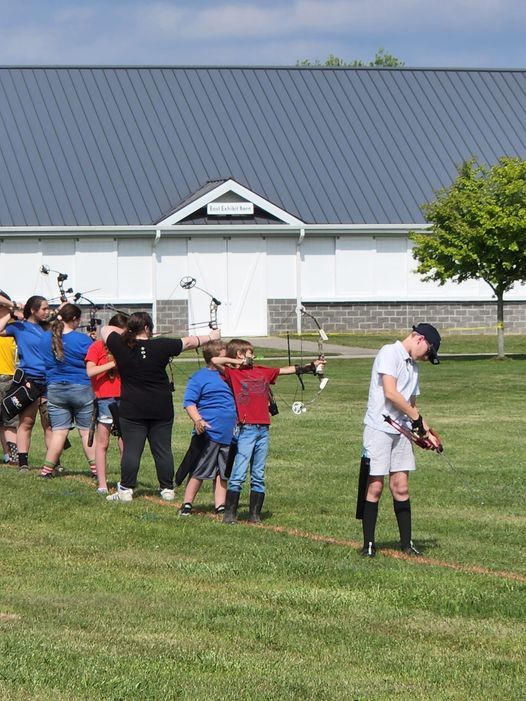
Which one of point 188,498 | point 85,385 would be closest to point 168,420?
point 188,498

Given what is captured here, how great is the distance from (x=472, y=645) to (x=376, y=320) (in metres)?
39.9

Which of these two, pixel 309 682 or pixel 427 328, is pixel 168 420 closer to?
pixel 427 328

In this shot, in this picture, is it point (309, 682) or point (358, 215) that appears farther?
point (358, 215)

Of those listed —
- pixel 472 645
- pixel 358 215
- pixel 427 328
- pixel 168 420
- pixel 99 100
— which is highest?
pixel 99 100

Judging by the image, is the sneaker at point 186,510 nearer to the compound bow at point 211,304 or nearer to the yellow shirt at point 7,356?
the compound bow at point 211,304

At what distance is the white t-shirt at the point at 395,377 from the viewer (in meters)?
9.84

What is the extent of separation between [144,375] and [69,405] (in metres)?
2.01

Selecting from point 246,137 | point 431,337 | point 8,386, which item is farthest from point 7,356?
point 246,137

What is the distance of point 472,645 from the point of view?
287 inches

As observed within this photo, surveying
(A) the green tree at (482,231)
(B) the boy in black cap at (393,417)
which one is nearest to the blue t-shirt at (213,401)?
(B) the boy in black cap at (393,417)

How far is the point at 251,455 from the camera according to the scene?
1168 cm

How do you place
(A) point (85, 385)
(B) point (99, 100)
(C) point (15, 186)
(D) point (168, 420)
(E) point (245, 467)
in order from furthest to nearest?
(B) point (99, 100), (C) point (15, 186), (A) point (85, 385), (D) point (168, 420), (E) point (245, 467)

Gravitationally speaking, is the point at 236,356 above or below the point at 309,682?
above

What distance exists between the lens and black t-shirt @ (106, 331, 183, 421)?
12102mm
